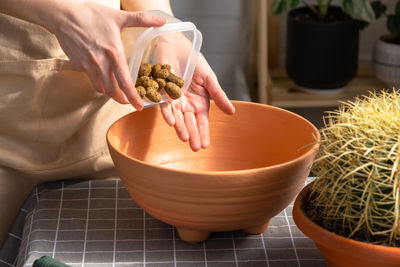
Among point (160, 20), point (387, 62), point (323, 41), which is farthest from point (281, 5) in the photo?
point (160, 20)

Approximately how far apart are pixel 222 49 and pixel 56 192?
1.72 meters

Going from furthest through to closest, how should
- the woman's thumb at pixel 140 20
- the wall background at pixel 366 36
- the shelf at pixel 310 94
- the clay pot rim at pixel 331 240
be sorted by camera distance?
1. the wall background at pixel 366 36
2. the shelf at pixel 310 94
3. the woman's thumb at pixel 140 20
4. the clay pot rim at pixel 331 240

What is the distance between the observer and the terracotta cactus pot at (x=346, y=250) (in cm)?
58

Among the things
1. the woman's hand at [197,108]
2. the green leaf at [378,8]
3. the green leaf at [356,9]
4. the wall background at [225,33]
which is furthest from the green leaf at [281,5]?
the woman's hand at [197,108]

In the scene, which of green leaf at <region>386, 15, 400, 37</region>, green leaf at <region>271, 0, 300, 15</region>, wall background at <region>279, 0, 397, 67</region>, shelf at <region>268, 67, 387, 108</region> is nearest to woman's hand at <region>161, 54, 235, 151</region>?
green leaf at <region>271, 0, 300, 15</region>

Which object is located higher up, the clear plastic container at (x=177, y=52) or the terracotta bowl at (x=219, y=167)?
the clear plastic container at (x=177, y=52)

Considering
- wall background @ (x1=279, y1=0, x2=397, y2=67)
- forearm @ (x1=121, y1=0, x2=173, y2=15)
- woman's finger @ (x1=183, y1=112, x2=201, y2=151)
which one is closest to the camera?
woman's finger @ (x1=183, y1=112, x2=201, y2=151)

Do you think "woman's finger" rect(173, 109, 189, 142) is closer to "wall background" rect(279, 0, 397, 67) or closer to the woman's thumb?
the woman's thumb

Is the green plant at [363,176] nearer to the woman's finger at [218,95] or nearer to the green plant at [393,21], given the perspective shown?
the woman's finger at [218,95]

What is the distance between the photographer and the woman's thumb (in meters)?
0.75

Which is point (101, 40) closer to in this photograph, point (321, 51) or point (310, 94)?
point (321, 51)

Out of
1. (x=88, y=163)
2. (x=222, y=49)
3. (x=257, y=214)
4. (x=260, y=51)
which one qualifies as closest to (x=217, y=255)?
(x=257, y=214)

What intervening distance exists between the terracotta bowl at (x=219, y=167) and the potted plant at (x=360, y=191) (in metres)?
0.06

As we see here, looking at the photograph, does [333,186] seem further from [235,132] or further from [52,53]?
[52,53]
